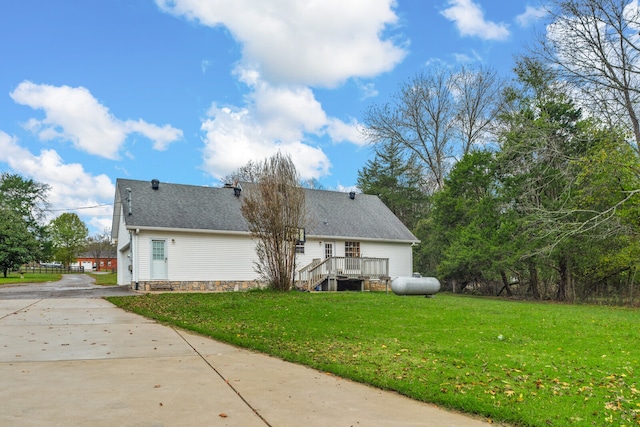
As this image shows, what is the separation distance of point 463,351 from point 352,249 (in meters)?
17.7

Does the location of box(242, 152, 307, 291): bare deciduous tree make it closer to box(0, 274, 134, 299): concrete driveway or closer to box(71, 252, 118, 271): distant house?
box(0, 274, 134, 299): concrete driveway

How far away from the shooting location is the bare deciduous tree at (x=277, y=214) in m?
14.9

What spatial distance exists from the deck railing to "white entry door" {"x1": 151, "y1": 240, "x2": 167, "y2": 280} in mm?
5765

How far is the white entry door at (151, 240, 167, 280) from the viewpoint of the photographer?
1931 cm

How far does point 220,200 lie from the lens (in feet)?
75.0

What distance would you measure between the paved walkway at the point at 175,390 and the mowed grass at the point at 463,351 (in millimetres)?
400

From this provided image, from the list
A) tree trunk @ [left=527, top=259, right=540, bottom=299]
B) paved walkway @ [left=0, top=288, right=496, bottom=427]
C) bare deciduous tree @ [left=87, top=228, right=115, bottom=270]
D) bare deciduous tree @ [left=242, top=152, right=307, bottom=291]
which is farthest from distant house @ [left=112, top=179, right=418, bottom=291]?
bare deciduous tree @ [left=87, top=228, right=115, bottom=270]

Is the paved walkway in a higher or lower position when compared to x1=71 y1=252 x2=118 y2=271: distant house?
higher

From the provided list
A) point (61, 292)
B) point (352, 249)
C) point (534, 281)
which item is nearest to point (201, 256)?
point (61, 292)

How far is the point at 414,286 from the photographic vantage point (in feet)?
51.9

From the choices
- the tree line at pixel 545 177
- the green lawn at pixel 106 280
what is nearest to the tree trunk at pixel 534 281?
the tree line at pixel 545 177

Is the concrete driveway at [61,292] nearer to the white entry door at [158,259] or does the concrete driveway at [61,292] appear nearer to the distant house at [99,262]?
the white entry door at [158,259]

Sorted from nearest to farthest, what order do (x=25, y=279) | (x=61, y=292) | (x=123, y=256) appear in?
(x=61, y=292), (x=123, y=256), (x=25, y=279)

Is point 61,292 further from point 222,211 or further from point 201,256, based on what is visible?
point 222,211
